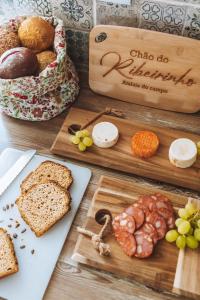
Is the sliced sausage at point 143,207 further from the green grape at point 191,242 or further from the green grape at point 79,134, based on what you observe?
the green grape at point 79,134

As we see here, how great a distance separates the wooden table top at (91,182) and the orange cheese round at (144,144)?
63 mm

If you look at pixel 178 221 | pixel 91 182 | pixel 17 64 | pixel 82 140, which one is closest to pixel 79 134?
pixel 82 140

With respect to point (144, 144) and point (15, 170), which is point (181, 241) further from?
point (15, 170)

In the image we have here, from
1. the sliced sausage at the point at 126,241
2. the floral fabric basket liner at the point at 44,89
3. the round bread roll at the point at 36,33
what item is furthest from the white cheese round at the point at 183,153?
the round bread roll at the point at 36,33

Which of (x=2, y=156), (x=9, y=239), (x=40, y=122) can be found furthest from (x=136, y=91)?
(x=9, y=239)

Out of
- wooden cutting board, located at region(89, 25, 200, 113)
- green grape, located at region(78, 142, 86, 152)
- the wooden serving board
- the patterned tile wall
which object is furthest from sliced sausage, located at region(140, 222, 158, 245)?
the patterned tile wall

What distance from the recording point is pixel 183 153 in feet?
2.83

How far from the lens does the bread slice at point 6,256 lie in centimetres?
73

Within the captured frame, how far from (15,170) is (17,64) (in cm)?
26

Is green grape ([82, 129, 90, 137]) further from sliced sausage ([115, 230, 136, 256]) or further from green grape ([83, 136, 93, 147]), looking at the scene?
sliced sausage ([115, 230, 136, 256])

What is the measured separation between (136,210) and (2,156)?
1.24ft

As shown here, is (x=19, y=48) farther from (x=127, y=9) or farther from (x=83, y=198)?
(x=83, y=198)

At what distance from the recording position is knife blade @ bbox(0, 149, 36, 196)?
34.1 inches

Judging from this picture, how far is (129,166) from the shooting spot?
885 mm
